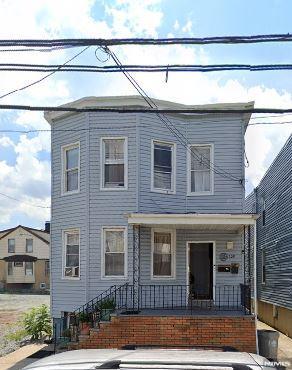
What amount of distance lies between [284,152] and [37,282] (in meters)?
47.5


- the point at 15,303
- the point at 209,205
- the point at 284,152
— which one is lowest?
the point at 15,303

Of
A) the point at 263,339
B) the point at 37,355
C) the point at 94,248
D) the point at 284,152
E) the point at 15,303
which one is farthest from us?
the point at 15,303

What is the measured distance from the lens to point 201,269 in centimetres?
1844

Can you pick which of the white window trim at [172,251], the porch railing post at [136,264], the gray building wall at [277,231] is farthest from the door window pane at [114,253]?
the gray building wall at [277,231]

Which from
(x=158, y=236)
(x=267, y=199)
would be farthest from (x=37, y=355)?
(x=267, y=199)

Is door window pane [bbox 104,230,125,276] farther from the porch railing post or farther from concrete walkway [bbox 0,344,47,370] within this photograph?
concrete walkway [bbox 0,344,47,370]

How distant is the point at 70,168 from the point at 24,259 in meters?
43.5

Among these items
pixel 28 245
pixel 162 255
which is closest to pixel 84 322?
pixel 162 255

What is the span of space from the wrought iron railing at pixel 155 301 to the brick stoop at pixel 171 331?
71 centimetres

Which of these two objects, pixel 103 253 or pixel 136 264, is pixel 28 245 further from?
pixel 136 264

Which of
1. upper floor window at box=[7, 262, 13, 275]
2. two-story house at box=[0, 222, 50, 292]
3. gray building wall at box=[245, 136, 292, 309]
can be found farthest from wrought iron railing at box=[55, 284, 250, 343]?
upper floor window at box=[7, 262, 13, 275]

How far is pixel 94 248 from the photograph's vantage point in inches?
694

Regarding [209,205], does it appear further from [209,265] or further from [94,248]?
[94,248]

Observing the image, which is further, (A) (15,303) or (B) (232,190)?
(A) (15,303)
